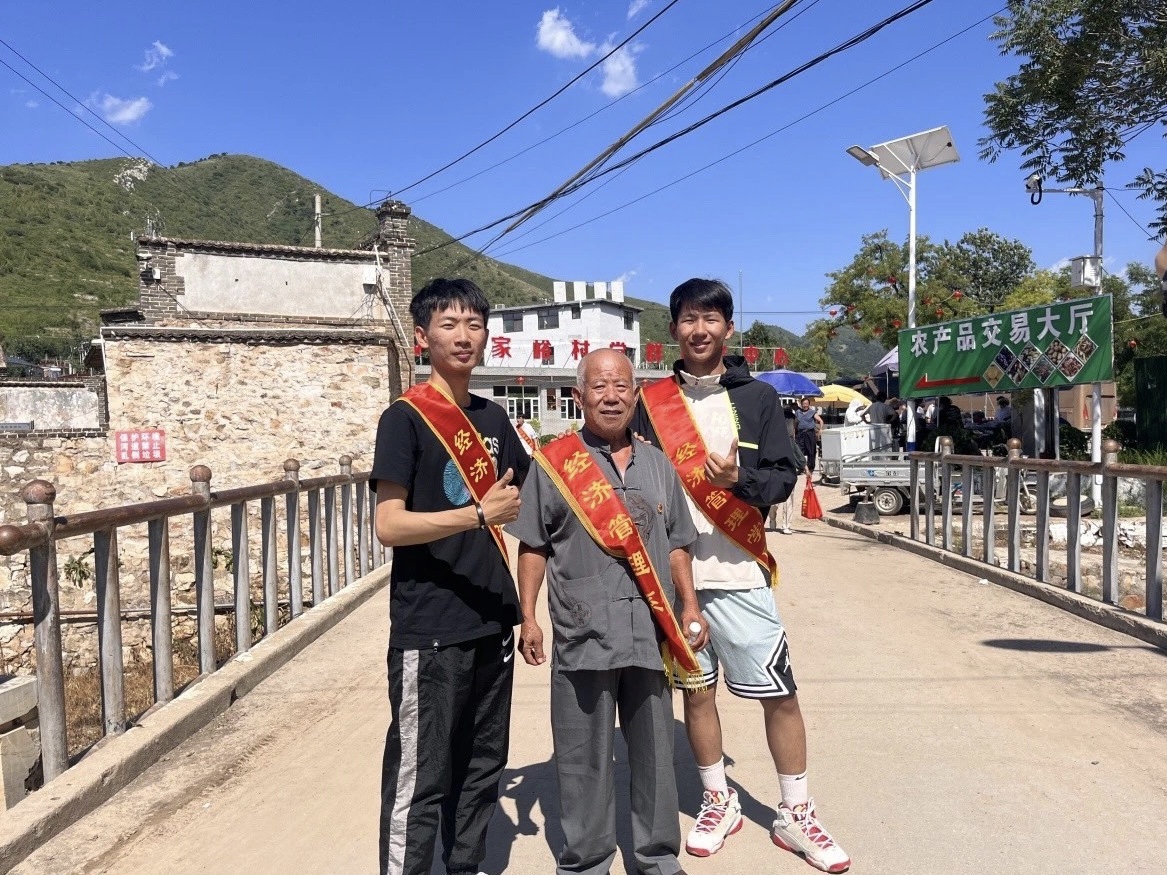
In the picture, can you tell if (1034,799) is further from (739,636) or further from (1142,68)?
(1142,68)

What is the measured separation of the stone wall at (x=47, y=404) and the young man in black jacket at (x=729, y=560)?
53.2 ft

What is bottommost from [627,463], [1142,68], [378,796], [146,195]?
[378,796]

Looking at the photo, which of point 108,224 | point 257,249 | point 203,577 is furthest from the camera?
point 108,224

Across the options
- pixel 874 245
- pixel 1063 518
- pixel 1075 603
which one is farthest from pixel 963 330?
pixel 874 245

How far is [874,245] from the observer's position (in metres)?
29.2

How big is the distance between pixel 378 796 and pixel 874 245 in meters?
28.9

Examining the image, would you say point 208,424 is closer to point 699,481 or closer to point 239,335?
point 239,335

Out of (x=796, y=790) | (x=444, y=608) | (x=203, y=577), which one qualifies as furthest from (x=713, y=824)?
(x=203, y=577)

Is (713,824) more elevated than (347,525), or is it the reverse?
(347,525)

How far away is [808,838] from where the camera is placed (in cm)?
288

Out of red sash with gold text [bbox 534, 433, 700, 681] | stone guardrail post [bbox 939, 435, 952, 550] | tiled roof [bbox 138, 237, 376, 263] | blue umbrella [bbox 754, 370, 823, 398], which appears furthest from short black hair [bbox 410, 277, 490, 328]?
blue umbrella [bbox 754, 370, 823, 398]

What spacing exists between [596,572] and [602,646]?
8.5 inches

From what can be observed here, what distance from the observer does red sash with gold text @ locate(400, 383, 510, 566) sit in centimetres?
256

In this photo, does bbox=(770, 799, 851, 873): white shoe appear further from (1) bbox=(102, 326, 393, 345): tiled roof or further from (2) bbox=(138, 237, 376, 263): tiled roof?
(2) bbox=(138, 237, 376, 263): tiled roof
